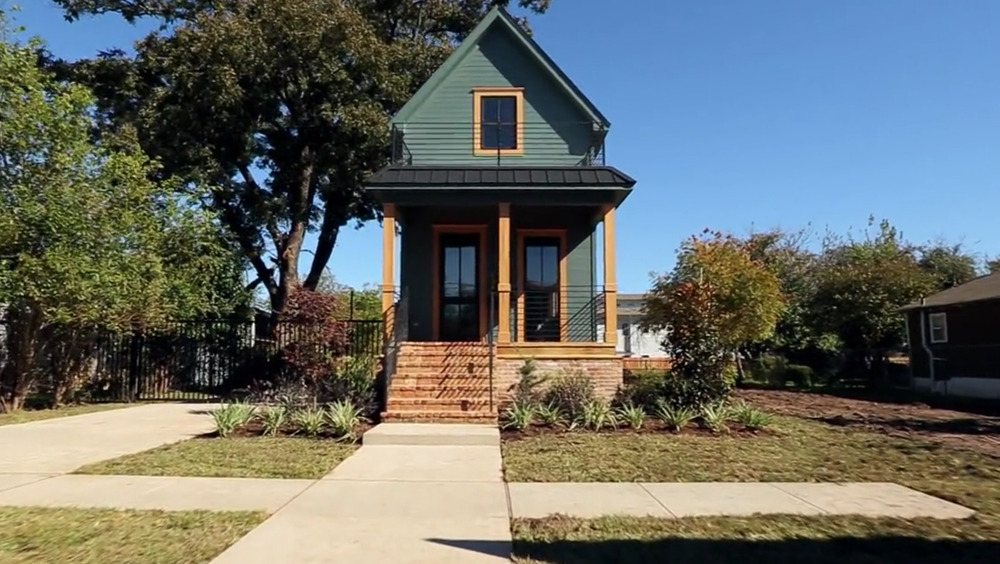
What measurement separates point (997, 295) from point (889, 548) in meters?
17.9

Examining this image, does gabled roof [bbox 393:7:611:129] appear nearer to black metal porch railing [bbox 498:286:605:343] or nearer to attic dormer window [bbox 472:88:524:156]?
attic dormer window [bbox 472:88:524:156]

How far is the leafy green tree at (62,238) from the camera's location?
13766 mm

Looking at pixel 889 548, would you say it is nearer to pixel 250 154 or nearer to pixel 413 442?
pixel 413 442

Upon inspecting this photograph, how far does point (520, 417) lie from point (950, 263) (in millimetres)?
36945

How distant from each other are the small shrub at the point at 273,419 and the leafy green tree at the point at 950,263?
121 feet

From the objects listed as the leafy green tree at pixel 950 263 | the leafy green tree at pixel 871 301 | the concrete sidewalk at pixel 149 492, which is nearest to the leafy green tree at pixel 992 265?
the leafy green tree at pixel 950 263

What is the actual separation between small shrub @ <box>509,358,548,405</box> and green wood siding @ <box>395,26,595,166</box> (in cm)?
555

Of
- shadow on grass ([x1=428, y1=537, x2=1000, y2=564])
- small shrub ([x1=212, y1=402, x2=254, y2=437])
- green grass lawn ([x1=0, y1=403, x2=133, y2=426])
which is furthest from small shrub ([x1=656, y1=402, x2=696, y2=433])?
green grass lawn ([x1=0, y1=403, x2=133, y2=426])

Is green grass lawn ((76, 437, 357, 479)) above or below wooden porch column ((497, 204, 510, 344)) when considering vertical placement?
below

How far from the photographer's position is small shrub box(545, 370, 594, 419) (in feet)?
39.3

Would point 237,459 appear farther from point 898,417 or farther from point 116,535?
point 898,417

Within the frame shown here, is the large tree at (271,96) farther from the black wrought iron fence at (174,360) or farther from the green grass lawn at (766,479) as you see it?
the green grass lawn at (766,479)

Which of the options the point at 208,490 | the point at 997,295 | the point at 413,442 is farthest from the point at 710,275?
the point at 997,295

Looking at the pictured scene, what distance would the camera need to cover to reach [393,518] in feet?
19.9
